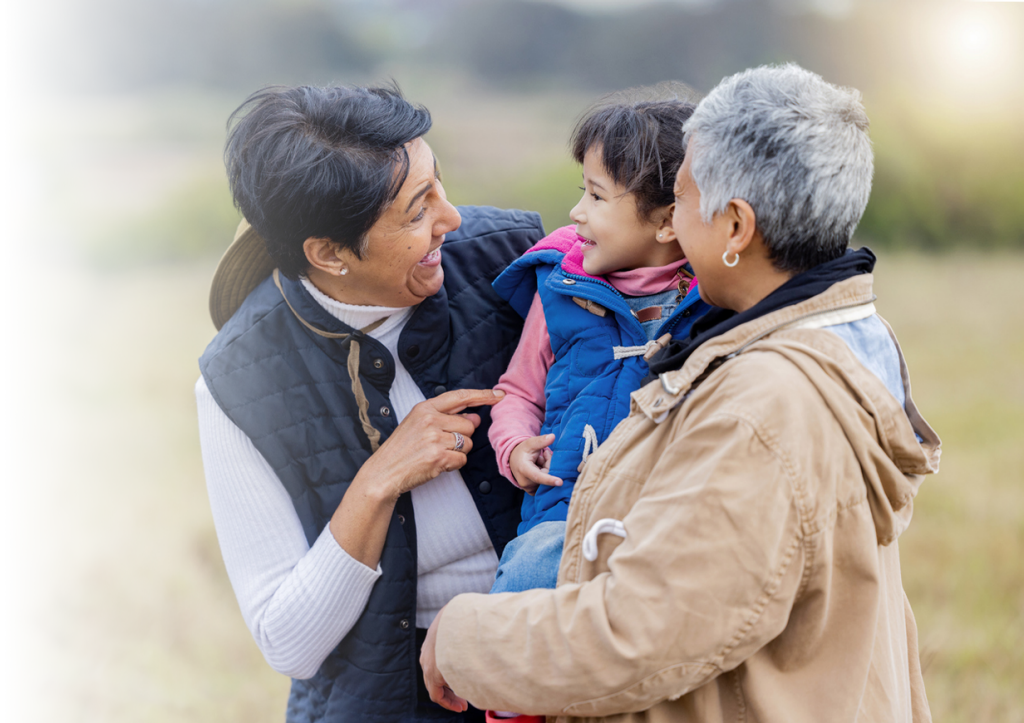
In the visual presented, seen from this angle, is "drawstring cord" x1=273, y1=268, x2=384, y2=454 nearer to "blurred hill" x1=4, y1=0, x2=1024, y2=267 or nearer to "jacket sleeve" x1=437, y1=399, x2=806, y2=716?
"jacket sleeve" x1=437, y1=399, x2=806, y2=716

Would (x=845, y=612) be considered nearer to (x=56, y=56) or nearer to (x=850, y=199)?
(x=850, y=199)

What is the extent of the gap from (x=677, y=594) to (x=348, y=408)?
0.90 meters

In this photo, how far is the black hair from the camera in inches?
59.6

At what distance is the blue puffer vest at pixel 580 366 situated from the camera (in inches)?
56.8

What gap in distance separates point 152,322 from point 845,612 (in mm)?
7055

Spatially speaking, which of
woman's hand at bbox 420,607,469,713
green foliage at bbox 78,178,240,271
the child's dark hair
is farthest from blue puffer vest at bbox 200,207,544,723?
green foliage at bbox 78,178,240,271

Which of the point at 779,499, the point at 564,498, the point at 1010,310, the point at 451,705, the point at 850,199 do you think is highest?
the point at 850,199

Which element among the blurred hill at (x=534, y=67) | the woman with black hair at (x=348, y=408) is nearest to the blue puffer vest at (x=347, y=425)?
the woman with black hair at (x=348, y=408)

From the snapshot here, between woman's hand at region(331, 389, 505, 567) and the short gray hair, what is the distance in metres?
0.73

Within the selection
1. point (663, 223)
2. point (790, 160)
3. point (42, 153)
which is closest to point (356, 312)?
point (663, 223)

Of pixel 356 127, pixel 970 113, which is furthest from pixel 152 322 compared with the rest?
pixel 970 113

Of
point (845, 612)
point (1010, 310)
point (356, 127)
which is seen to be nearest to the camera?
point (845, 612)

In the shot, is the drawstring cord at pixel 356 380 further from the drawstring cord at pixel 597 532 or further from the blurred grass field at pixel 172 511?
the blurred grass field at pixel 172 511

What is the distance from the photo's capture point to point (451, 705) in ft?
4.87
